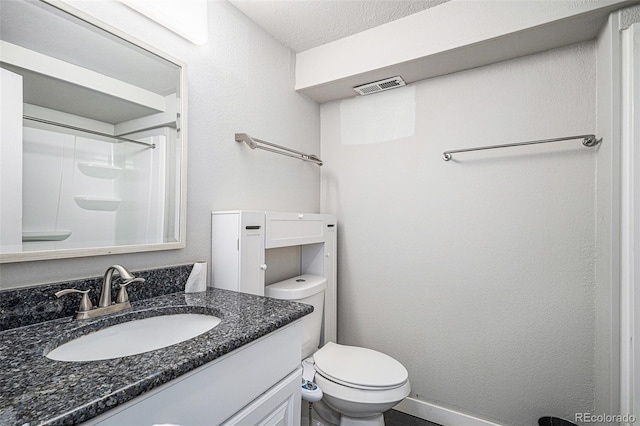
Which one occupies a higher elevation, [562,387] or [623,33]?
[623,33]

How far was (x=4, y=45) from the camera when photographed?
0.81 m

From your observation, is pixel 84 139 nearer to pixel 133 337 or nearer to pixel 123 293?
pixel 123 293

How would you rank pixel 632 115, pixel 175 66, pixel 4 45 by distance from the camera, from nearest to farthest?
pixel 4 45 → pixel 632 115 → pixel 175 66

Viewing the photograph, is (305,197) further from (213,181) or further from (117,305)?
(117,305)

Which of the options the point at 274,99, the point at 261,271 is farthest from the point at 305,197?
the point at 261,271

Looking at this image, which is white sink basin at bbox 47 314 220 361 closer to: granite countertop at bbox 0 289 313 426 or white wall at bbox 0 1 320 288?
granite countertop at bbox 0 289 313 426

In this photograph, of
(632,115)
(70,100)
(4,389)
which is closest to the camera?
(4,389)

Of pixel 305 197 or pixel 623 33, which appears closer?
pixel 623 33

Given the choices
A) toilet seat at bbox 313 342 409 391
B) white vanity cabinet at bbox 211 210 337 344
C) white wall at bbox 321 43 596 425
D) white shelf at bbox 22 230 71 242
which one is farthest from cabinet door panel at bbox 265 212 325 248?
white shelf at bbox 22 230 71 242

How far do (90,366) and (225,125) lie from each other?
1.13 meters

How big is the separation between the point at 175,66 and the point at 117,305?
95 cm

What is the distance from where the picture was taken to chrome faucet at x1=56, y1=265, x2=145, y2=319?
0.88 metres

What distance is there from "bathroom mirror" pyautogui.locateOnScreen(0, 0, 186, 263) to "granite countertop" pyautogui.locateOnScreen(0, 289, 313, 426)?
0.24 metres

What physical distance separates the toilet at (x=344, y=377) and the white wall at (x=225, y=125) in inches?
20.9
